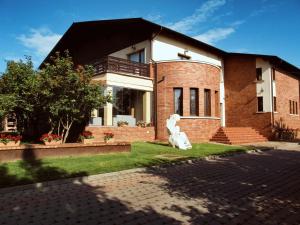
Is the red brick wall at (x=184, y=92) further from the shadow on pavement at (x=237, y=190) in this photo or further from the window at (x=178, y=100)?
the shadow on pavement at (x=237, y=190)

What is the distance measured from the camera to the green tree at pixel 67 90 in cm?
1269

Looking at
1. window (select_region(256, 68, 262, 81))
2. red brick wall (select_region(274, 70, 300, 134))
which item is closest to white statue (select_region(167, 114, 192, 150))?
window (select_region(256, 68, 262, 81))

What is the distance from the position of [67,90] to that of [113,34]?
13431 millimetres

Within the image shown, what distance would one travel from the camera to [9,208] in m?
5.49

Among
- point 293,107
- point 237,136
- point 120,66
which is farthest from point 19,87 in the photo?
point 293,107

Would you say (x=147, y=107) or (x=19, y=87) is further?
(x=147, y=107)

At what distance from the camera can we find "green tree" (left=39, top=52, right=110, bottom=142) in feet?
41.6

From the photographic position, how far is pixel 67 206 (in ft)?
18.5

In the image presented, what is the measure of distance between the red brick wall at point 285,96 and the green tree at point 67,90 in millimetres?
18401

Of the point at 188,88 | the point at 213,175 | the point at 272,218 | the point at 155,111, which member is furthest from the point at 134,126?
the point at 272,218

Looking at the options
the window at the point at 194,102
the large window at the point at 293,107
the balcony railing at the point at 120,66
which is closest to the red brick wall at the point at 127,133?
the window at the point at 194,102

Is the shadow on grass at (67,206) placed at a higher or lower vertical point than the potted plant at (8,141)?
lower

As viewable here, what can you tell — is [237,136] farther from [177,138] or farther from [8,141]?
[8,141]

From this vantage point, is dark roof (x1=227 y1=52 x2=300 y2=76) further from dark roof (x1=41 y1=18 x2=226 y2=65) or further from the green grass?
the green grass
